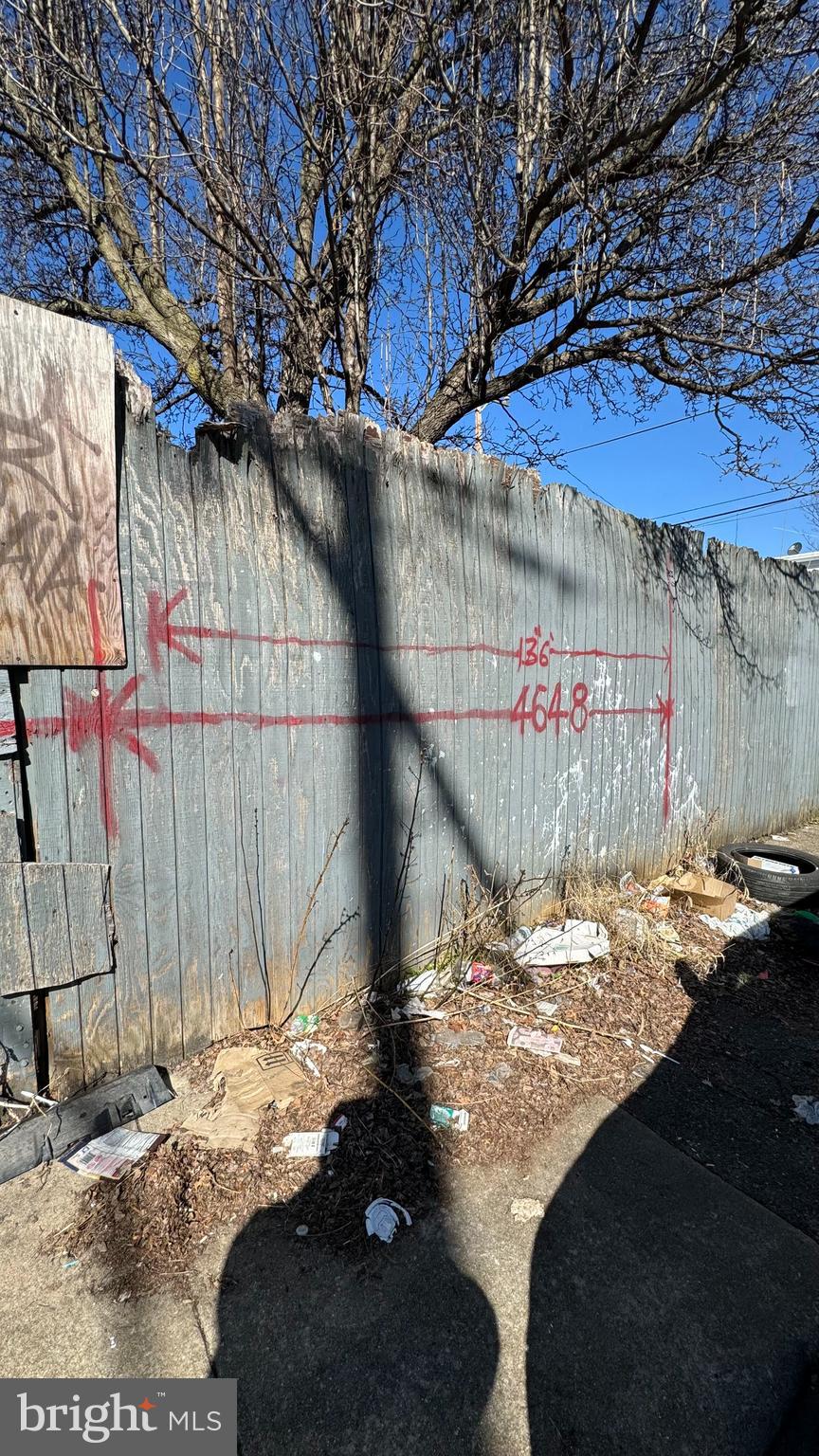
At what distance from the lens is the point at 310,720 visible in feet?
9.15

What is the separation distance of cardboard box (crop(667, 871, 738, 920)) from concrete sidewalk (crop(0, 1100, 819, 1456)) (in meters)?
2.45

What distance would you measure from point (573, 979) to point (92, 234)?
20.0 feet

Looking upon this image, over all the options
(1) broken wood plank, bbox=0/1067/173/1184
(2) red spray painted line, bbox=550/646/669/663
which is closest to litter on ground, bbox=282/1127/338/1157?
(1) broken wood plank, bbox=0/1067/173/1184

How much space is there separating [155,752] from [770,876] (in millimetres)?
4162

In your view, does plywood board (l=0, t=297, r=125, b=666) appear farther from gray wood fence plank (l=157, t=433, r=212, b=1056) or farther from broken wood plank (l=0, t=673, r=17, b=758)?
gray wood fence plank (l=157, t=433, r=212, b=1056)

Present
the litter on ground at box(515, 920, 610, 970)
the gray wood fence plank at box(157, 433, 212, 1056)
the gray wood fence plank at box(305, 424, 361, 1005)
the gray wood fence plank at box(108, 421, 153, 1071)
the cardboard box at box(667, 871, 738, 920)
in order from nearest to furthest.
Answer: the gray wood fence plank at box(108, 421, 153, 1071)
the gray wood fence plank at box(157, 433, 212, 1056)
the gray wood fence plank at box(305, 424, 361, 1005)
the litter on ground at box(515, 920, 610, 970)
the cardboard box at box(667, 871, 738, 920)

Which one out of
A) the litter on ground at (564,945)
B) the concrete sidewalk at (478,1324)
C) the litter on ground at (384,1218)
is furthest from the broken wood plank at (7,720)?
the litter on ground at (564,945)

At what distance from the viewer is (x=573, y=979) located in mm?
3395

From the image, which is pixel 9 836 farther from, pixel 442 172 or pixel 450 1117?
pixel 442 172

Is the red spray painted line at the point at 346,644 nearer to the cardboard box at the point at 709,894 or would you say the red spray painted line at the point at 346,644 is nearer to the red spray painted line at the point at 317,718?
the red spray painted line at the point at 317,718

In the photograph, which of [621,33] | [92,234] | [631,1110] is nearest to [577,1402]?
[631,1110]

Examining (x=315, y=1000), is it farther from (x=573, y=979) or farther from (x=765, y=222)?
(x=765, y=222)

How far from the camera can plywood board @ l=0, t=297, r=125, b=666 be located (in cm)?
206

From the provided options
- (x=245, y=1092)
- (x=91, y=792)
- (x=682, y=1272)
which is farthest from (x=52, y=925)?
(x=682, y=1272)
